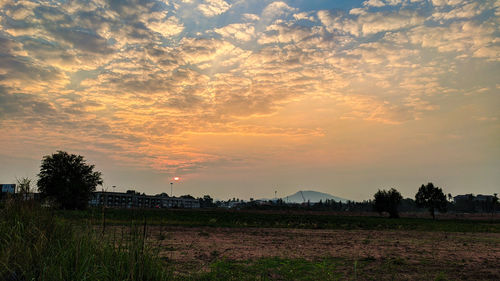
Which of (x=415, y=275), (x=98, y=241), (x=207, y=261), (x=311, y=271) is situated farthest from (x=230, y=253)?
(x=98, y=241)

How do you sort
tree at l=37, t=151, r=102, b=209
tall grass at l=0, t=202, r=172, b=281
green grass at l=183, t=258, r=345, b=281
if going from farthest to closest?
1. tree at l=37, t=151, r=102, b=209
2. green grass at l=183, t=258, r=345, b=281
3. tall grass at l=0, t=202, r=172, b=281

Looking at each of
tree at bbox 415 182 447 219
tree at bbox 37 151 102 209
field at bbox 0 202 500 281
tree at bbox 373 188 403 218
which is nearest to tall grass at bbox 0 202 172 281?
field at bbox 0 202 500 281

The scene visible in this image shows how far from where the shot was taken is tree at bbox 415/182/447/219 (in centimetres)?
10116

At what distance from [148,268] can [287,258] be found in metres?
9.15

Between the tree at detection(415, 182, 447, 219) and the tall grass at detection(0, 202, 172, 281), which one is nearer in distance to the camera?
the tall grass at detection(0, 202, 172, 281)

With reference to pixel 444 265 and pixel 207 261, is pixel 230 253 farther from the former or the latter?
pixel 444 265

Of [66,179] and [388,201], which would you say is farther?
[388,201]

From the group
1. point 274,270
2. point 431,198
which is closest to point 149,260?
point 274,270

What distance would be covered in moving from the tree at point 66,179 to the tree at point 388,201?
267 feet

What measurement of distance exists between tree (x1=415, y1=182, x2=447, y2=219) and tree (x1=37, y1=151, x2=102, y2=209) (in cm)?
9352

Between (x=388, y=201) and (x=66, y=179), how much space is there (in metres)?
87.7

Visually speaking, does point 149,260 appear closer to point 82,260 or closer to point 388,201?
point 82,260

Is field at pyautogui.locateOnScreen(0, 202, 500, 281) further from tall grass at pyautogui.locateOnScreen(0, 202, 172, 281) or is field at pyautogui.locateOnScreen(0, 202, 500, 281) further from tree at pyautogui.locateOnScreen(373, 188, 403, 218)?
tree at pyautogui.locateOnScreen(373, 188, 403, 218)

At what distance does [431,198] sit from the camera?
102250 mm
